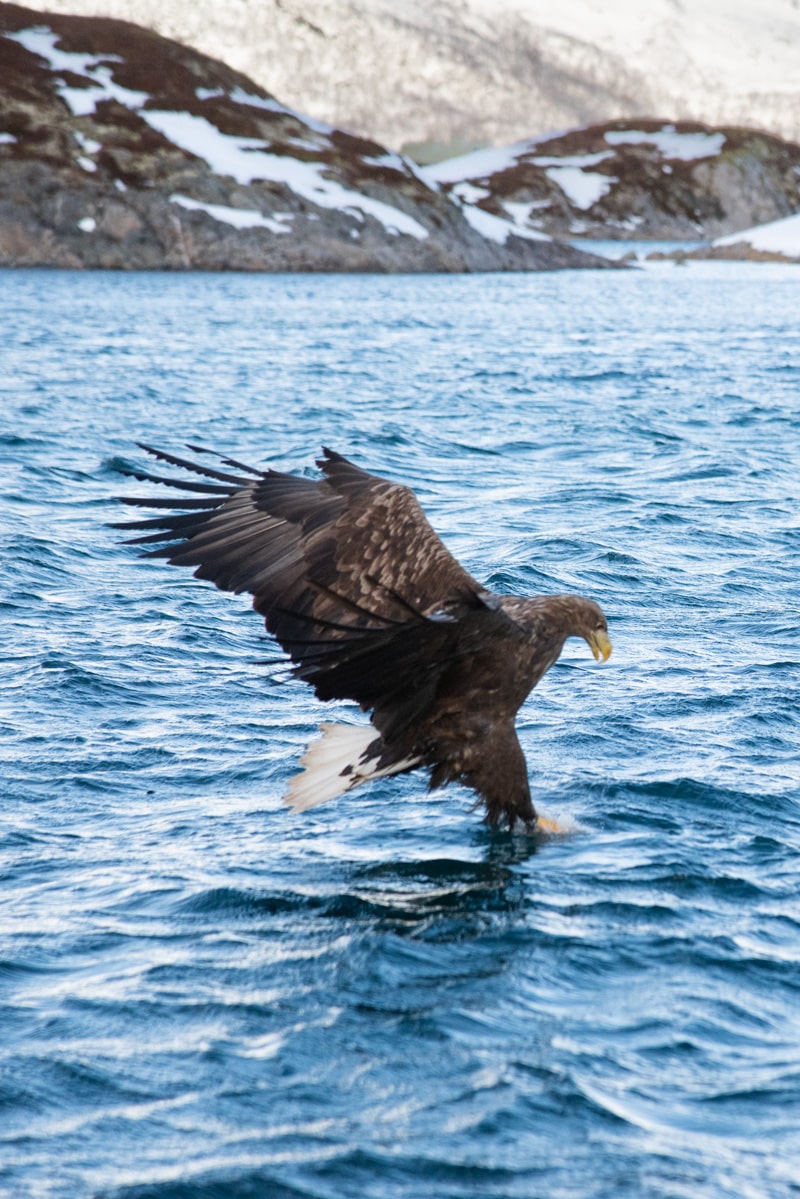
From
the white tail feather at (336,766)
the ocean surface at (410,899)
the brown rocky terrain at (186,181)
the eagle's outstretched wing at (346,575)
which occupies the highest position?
the brown rocky terrain at (186,181)

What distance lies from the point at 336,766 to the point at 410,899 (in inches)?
29.0

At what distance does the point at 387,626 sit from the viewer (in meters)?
5.83

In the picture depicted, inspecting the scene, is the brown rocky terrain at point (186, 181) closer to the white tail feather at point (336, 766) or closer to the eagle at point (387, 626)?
the eagle at point (387, 626)

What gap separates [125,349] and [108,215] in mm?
32200

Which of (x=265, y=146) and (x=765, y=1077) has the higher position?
(x=265, y=146)

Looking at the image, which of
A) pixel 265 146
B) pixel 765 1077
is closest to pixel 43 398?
pixel 765 1077

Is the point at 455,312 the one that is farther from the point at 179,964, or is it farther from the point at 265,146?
the point at 179,964

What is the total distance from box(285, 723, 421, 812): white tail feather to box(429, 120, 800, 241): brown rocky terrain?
9938cm

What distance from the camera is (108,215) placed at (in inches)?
2288

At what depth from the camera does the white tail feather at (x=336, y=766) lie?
653 cm

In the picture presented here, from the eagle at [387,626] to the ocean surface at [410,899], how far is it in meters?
0.41

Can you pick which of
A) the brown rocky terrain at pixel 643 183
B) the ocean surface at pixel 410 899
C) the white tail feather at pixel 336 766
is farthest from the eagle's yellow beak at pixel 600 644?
the brown rocky terrain at pixel 643 183

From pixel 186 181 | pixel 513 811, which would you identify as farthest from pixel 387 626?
pixel 186 181

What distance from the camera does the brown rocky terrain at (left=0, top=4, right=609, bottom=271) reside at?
57.6 metres
